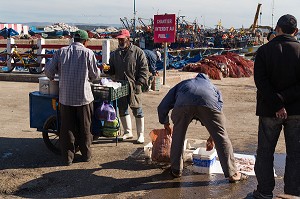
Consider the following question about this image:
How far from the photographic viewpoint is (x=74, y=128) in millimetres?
5734

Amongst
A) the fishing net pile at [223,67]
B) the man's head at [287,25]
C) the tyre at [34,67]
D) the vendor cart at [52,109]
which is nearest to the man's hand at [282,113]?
the man's head at [287,25]

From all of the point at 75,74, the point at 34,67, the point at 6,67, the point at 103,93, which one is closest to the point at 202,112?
the point at 103,93

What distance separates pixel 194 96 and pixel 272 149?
1054 mm

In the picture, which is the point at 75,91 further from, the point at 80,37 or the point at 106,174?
the point at 106,174

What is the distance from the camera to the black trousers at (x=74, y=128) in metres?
5.62

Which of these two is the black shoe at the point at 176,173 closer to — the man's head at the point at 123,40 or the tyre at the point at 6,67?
the man's head at the point at 123,40

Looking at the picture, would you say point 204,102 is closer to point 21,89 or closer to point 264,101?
point 264,101

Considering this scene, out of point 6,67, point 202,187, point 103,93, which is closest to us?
point 202,187

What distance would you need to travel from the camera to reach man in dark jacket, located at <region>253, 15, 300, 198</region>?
4168mm

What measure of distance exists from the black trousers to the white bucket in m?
0.48

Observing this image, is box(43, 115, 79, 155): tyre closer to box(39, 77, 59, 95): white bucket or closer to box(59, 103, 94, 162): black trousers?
box(59, 103, 94, 162): black trousers

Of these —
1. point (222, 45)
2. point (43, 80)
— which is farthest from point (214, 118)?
point (222, 45)

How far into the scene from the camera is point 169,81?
1453 cm

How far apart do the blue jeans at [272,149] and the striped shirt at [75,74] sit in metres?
2.41
